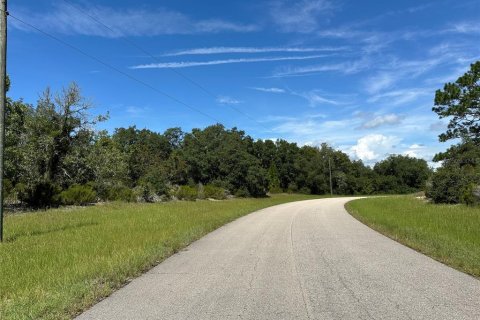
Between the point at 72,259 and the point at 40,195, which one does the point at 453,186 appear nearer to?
the point at 40,195

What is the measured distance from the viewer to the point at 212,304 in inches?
258

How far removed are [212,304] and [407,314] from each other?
2729mm

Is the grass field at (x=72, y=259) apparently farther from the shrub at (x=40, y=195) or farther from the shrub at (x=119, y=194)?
the shrub at (x=119, y=194)

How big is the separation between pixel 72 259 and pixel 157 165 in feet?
199

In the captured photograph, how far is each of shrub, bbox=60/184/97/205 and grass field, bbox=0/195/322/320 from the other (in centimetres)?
1251

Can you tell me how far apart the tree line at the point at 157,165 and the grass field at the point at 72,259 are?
14.0 m

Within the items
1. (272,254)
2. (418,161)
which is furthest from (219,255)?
(418,161)

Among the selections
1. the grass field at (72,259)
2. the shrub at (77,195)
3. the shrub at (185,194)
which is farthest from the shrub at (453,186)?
the shrub at (77,195)

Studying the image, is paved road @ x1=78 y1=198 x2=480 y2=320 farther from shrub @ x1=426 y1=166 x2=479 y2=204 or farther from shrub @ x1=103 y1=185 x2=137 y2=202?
shrub @ x1=103 y1=185 x2=137 y2=202

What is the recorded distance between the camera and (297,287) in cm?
759

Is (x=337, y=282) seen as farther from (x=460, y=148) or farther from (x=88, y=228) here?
(x=460, y=148)

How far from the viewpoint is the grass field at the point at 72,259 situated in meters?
6.46

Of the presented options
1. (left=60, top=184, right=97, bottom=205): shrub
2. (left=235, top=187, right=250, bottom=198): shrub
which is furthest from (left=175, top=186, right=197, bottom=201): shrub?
(left=235, top=187, right=250, bottom=198): shrub

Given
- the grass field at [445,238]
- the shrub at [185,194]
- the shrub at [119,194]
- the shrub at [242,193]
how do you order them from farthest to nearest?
the shrub at [242,193] → the shrub at [185,194] → the shrub at [119,194] → the grass field at [445,238]
